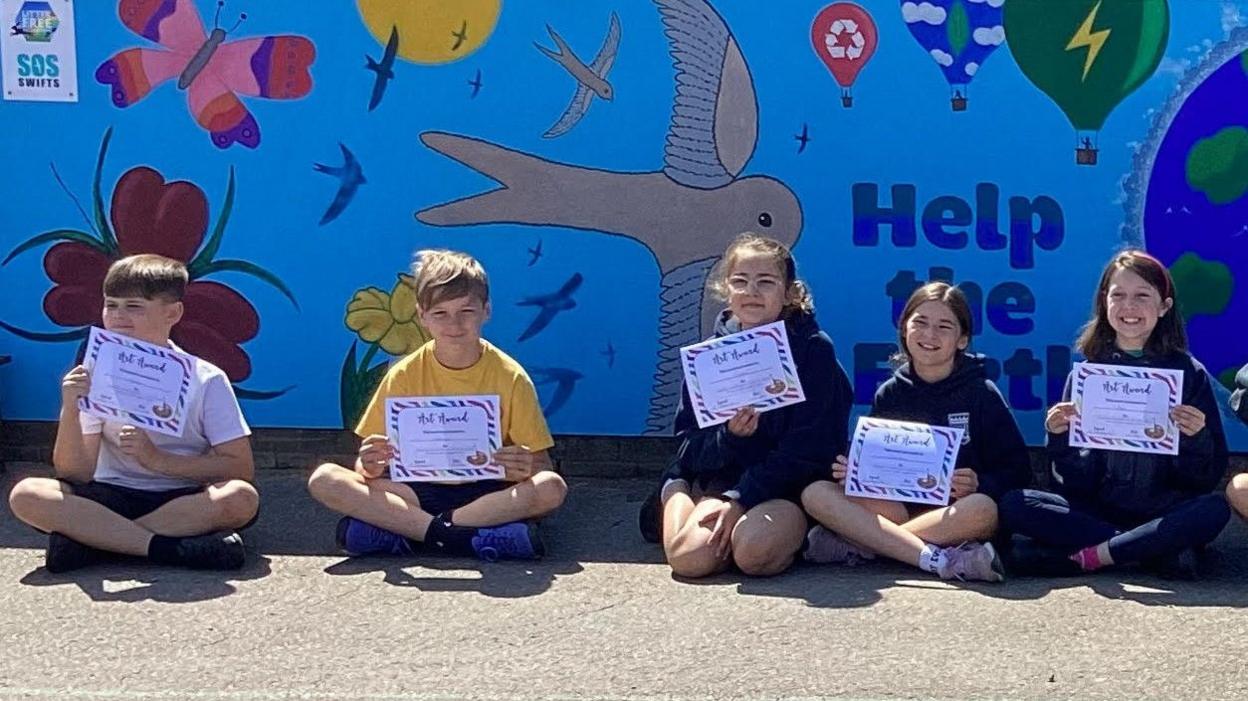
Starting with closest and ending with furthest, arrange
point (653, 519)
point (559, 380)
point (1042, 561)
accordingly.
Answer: point (1042, 561)
point (653, 519)
point (559, 380)

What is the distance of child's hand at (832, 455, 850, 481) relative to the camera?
550cm

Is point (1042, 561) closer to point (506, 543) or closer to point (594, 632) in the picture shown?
point (594, 632)

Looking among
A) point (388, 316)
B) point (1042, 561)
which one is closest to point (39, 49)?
point (388, 316)

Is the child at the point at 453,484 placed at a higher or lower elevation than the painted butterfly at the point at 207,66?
lower

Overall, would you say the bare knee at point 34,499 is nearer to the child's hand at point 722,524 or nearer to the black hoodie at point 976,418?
the child's hand at point 722,524

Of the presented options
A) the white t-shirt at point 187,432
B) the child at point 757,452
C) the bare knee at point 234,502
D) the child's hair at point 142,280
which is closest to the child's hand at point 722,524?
the child at point 757,452

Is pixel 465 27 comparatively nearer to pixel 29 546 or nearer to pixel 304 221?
pixel 304 221

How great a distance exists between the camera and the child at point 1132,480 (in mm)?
5246

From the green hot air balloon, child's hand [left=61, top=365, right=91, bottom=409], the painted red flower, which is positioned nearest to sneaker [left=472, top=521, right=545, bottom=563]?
child's hand [left=61, top=365, right=91, bottom=409]

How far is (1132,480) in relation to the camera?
5.39 meters

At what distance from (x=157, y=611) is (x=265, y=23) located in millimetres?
2696

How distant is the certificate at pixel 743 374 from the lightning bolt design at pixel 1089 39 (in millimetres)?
1813

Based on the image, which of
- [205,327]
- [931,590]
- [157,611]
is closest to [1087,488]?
[931,590]

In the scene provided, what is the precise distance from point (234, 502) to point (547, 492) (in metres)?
1.09
